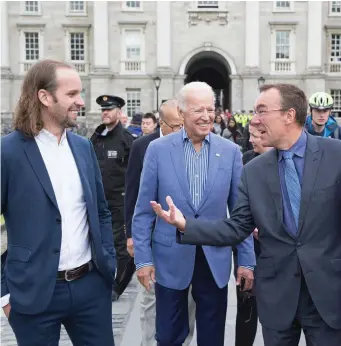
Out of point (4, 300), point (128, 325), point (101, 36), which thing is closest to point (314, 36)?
point (101, 36)

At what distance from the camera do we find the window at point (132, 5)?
40.6 m

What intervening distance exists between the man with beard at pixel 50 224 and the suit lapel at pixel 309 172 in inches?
49.4

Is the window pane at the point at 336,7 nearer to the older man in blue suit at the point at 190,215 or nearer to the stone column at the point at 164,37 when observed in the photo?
the stone column at the point at 164,37

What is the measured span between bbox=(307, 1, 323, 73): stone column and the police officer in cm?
3487

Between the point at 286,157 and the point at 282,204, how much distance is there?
0.30m

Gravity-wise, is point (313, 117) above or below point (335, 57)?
below

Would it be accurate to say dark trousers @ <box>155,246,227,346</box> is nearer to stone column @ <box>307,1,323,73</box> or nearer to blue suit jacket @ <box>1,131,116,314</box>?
blue suit jacket @ <box>1,131,116,314</box>

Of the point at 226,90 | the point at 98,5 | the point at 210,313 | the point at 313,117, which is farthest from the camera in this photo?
the point at 226,90

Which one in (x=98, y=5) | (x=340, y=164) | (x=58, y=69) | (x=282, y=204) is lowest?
(x=282, y=204)

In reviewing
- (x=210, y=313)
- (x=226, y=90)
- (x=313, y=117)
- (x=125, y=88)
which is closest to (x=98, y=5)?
(x=125, y=88)

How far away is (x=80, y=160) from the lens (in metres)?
3.50

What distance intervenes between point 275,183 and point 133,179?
8.24 ft

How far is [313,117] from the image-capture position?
6.89 meters

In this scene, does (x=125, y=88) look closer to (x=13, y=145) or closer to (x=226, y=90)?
(x=226, y=90)
